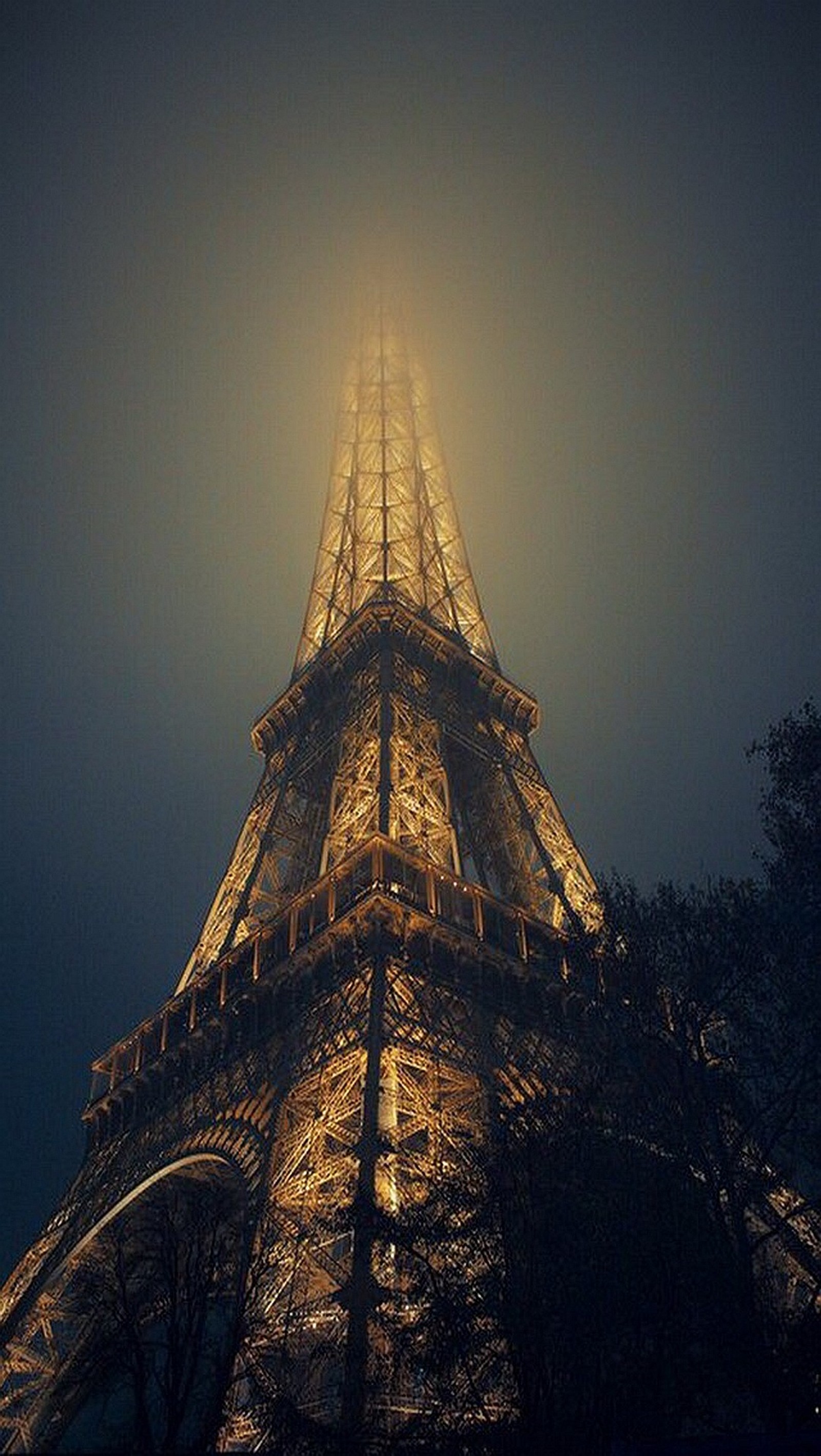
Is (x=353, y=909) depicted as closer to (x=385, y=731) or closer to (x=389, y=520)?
(x=385, y=731)

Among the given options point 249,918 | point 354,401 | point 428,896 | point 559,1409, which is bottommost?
point 559,1409

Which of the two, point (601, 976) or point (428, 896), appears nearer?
point (601, 976)

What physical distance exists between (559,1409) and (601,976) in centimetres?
543

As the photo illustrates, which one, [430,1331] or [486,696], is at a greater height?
[486,696]

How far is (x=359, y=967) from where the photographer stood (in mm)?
20938

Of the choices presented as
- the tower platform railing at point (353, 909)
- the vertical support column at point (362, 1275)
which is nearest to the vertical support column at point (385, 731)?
the tower platform railing at point (353, 909)

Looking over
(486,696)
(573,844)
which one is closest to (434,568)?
(486,696)

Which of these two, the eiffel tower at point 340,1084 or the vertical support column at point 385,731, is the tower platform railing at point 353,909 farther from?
the vertical support column at point 385,731

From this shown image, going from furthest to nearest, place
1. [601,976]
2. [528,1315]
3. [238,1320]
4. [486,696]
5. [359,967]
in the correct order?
[486,696] → [359,967] → [601,976] → [238,1320] → [528,1315]

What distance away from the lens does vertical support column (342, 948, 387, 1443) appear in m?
12.2

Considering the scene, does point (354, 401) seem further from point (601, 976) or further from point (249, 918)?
point (601, 976)

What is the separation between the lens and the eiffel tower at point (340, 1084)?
42.0 ft

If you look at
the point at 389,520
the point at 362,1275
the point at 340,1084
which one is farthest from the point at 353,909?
the point at 389,520

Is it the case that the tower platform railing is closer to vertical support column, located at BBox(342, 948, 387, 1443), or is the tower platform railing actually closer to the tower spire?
vertical support column, located at BBox(342, 948, 387, 1443)
